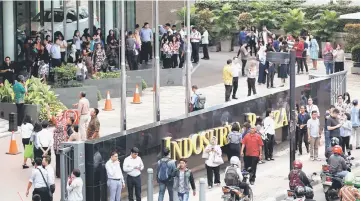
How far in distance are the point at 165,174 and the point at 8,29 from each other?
55.3ft

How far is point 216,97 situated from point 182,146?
1175 centimetres

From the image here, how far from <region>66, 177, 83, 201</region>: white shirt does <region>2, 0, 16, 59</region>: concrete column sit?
1754 centimetres

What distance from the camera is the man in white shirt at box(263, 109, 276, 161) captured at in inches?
1118

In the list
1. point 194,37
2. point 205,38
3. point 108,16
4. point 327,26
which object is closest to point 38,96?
point 194,37

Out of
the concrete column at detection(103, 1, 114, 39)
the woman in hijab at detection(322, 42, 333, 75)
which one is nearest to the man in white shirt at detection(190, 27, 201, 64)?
the concrete column at detection(103, 1, 114, 39)

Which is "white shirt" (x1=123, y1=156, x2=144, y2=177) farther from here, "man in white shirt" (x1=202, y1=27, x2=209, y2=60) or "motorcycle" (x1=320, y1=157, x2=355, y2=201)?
"man in white shirt" (x1=202, y1=27, x2=209, y2=60)

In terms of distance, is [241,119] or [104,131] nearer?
[241,119]

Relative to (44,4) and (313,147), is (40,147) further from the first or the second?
(44,4)

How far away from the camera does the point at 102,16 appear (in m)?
45.2

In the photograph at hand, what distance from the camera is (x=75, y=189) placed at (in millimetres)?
21250

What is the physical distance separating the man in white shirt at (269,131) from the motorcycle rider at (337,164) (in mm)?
4214

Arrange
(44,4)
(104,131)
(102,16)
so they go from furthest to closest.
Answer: (102,16) → (44,4) → (104,131)

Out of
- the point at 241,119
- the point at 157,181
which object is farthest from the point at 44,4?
the point at 157,181

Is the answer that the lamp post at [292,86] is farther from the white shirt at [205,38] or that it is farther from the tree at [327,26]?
the tree at [327,26]
